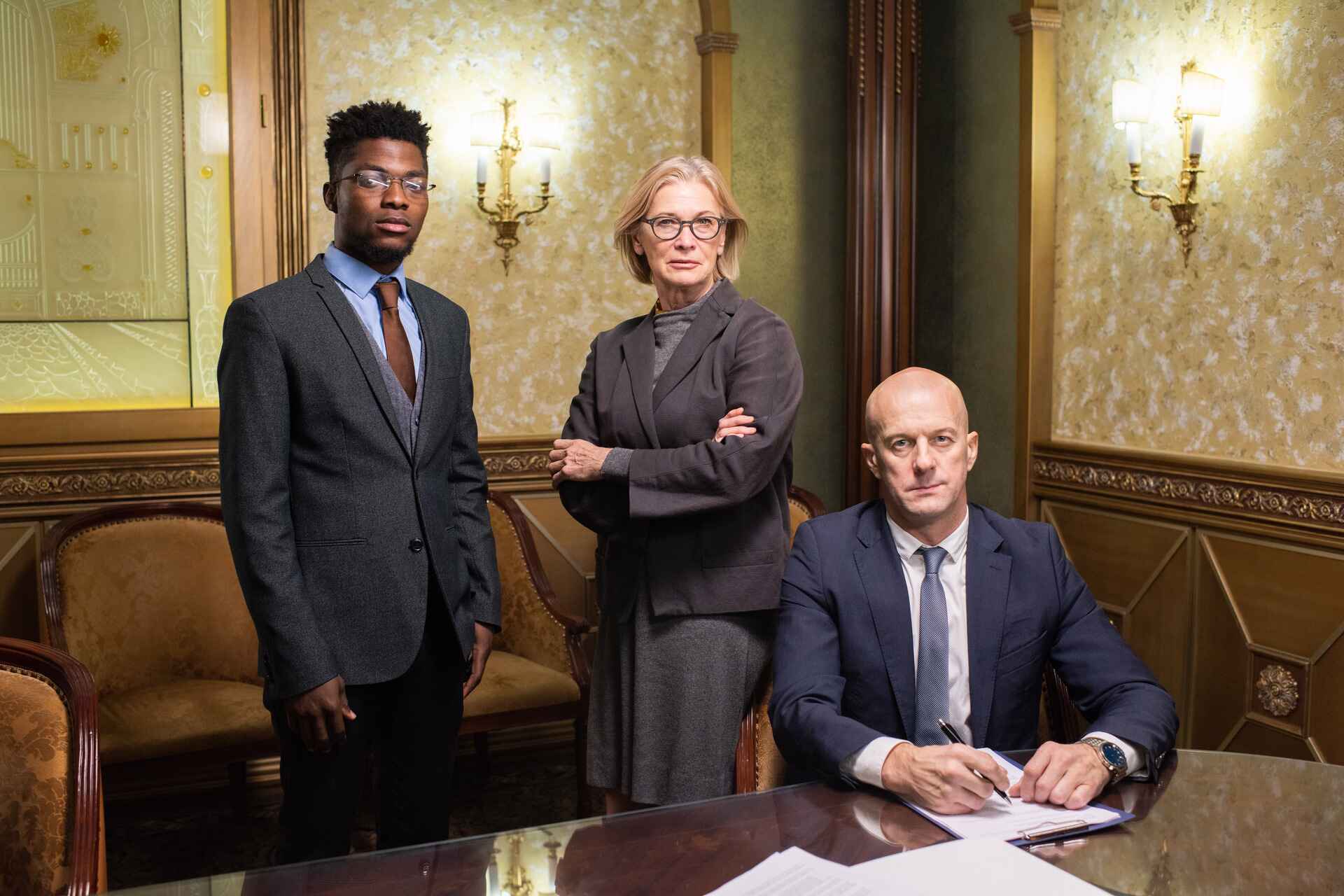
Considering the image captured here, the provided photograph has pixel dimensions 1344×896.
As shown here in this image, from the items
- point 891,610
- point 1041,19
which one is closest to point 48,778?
point 891,610

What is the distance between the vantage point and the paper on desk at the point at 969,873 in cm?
134

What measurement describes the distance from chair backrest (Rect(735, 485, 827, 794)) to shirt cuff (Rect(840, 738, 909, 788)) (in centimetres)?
29

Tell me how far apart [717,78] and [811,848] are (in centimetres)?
377

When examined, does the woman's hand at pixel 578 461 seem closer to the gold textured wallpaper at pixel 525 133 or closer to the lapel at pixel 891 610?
the lapel at pixel 891 610

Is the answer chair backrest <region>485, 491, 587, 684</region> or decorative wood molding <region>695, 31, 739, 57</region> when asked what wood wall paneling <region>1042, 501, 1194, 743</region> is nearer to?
chair backrest <region>485, 491, 587, 684</region>

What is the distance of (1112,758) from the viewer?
1676 millimetres

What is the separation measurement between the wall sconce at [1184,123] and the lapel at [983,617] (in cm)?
219

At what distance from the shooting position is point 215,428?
13.3 ft

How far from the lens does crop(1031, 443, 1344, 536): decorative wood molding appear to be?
3379 millimetres

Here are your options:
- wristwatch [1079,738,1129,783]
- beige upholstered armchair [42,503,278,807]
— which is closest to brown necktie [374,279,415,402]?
wristwatch [1079,738,1129,783]

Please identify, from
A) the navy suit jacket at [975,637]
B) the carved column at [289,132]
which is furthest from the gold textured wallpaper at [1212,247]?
the carved column at [289,132]

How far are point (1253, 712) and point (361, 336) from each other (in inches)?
114

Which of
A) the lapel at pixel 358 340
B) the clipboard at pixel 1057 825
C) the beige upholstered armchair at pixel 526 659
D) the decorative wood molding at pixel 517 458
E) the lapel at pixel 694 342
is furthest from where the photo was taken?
the decorative wood molding at pixel 517 458

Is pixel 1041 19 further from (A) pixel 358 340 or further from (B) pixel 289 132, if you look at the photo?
(A) pixel 358 340
